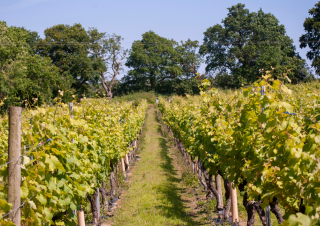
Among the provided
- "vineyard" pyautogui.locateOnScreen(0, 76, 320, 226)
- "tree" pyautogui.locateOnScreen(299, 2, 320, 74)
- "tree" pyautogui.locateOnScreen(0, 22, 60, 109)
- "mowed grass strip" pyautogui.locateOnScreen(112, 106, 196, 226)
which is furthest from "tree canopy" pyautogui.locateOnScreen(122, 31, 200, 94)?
"vineyard" pyautogui.locateOnScreen(0, 76, 320, 226)

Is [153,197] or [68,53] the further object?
[68,53]

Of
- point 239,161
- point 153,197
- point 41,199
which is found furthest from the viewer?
point 153,197

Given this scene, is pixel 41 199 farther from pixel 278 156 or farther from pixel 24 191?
pixel 278 156

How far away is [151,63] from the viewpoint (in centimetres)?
4619

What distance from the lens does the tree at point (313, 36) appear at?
88.3 ft

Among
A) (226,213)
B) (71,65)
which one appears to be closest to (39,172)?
(226,213)

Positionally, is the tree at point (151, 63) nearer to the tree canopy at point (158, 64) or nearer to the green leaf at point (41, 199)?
the tree canopy at point (158, 64)

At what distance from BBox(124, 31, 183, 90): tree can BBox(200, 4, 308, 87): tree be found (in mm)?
9651

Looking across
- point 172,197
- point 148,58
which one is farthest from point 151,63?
point 172,197

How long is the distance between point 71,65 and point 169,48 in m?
18.4

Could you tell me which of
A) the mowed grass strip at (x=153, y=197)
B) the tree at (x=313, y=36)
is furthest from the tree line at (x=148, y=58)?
the mowed grass strip at (x=153, y=197)

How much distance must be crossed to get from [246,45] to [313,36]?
6894 millimetres

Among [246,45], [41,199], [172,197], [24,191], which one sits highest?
[246,45]

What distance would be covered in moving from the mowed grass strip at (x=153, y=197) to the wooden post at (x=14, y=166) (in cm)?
320
